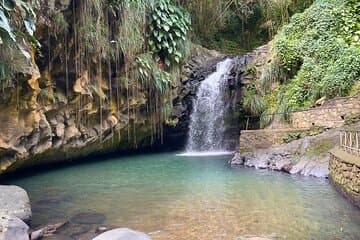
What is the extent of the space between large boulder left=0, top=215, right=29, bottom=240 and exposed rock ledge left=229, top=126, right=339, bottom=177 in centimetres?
730

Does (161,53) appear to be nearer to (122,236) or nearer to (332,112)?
(332,112)

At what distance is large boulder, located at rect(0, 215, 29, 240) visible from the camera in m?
4.66

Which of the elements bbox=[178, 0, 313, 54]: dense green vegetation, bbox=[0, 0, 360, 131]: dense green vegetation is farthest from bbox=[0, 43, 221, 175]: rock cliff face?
bbox=[178, 0, 313, 54]: dense green vegetation

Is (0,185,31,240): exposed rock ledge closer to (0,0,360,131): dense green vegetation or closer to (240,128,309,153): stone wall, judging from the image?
(0,0,360,131): dense green vegetation

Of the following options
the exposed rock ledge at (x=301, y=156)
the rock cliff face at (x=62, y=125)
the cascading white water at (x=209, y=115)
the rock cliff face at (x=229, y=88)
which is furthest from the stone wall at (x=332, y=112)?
the rock cliff face at (x=62, y=125)

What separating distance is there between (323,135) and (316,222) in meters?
5.57

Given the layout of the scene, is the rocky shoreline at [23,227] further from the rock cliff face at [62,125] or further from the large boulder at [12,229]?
the rock cliff face at [62,125]

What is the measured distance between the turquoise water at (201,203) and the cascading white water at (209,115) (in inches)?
219

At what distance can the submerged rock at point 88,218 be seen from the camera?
607 cm

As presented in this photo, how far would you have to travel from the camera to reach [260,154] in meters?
12.1

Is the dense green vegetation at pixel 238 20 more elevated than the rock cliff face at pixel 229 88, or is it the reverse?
the dense green vegetation at pixel 238 20

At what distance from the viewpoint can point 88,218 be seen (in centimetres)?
628

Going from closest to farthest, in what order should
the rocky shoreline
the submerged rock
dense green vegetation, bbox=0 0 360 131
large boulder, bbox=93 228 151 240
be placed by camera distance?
large boulder, bbox=93 228 151 240 → the rocky shoreline → the submerged rock → dense green vegetation, bbox=0 0 360 131

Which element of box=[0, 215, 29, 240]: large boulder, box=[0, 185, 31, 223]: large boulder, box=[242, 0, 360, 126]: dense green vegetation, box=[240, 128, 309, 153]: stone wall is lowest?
box=[0, 215, 29, 240]: large boulder
